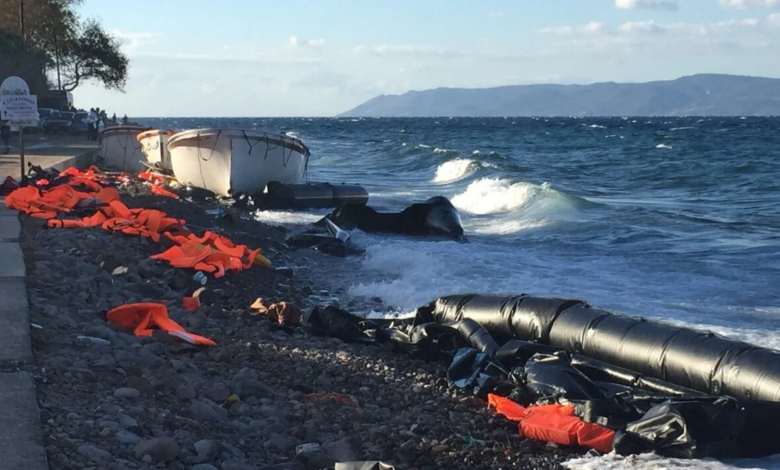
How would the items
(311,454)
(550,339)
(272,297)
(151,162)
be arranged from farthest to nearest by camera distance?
(151,162), (272,297), (550,339), (311,454)

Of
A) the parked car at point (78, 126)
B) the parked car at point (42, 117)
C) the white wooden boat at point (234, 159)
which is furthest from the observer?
the parked car at point (78, 126)

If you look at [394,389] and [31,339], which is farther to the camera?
[394,389]

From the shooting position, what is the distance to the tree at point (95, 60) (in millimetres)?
68812

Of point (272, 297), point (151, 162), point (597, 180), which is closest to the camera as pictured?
point (272, 297)

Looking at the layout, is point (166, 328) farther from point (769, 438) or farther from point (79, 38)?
point (79, 38)

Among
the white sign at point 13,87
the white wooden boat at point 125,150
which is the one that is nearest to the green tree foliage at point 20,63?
the white wooden boat at point 125,150

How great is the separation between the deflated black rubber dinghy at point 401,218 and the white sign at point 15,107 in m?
5.67

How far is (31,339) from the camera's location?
6.02 metres

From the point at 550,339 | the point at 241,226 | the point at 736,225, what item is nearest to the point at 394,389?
the point at 550,339

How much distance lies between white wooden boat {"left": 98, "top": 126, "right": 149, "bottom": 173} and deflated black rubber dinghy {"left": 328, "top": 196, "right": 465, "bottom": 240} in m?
13.4

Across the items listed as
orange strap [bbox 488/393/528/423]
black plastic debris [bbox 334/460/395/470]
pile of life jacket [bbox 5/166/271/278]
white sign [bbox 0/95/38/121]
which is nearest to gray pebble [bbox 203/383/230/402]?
black plastic debris [bbox 334/460/395/470]

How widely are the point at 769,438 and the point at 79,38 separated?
6881 centimetres

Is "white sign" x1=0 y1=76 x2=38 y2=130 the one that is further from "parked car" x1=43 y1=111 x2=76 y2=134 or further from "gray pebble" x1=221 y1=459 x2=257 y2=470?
"parked car" x1=43 y1=111 x2=76 y2=134

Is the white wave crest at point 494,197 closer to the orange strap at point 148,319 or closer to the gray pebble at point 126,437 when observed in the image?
the orange strap at point 148,319
